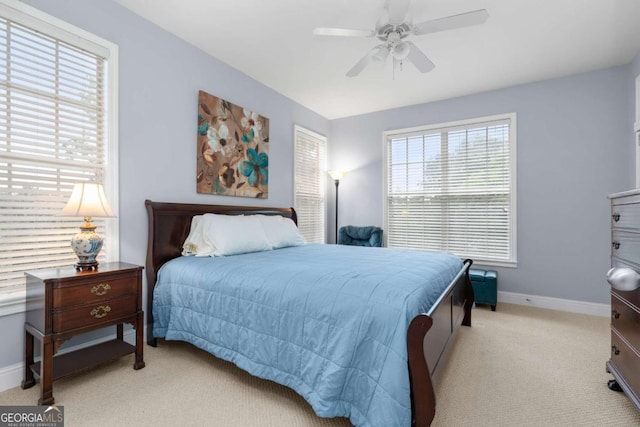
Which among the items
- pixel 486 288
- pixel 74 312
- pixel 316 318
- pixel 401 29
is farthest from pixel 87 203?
pixel 486 288

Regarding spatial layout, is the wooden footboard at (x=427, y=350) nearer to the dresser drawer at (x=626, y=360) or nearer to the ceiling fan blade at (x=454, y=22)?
the dresser drawer at (x=626, y=360)

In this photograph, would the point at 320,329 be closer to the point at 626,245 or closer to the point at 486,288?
the point at 626,245

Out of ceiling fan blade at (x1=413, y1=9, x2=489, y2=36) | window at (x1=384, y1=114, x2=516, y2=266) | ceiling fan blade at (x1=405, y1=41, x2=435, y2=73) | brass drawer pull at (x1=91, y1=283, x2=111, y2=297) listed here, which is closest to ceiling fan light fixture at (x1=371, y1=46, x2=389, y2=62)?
ceiling fan blade at (x1=405, y1=41, x2=435, y2=73)

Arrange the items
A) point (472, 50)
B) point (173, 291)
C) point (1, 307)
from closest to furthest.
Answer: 1. point (1, 307)
2. point (173, 291)
3. point (472, 50)

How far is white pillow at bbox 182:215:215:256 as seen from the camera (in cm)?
268

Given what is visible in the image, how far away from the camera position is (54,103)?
2.17 metres

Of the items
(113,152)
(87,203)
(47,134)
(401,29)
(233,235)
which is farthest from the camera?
(233,235)

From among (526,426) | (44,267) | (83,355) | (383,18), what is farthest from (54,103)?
(526,426)

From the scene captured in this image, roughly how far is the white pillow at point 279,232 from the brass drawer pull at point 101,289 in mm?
1455

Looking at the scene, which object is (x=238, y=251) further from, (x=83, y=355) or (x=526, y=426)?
(x=526, y=426)

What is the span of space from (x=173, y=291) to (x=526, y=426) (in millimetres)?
2409

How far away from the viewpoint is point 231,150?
343 cm

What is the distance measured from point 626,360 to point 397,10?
2541mm

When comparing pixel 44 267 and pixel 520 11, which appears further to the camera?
pixel 520 11
